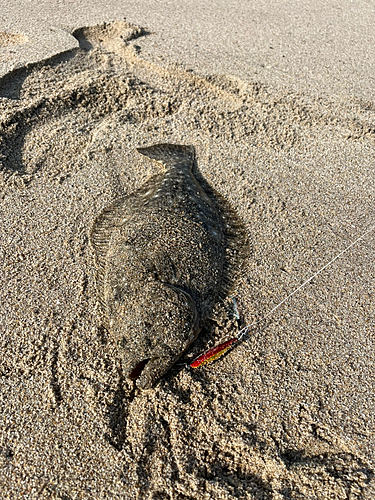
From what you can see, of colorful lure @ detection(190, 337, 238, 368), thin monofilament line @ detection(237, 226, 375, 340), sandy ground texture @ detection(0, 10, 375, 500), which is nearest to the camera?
sandy ground texture @ detection(0, 10, 375, 500)

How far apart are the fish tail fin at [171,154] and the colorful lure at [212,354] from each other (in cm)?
187

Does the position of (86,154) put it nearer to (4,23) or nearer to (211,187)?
(211,187)

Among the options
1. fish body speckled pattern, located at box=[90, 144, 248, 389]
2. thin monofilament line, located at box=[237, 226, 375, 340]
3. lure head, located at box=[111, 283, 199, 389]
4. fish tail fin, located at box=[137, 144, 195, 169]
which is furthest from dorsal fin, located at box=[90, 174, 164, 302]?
thin monofilament line, located at box=[237, 226, 375, 340]

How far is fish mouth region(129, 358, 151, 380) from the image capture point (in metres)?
2.35

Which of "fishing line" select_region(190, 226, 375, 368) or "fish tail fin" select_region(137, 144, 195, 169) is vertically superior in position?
"fish tail fin" select_region(137, 144, 195, 169)

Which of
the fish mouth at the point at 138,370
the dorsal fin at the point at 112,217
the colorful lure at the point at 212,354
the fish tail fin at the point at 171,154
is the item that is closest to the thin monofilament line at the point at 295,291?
the colorful lure at the point at 212,354

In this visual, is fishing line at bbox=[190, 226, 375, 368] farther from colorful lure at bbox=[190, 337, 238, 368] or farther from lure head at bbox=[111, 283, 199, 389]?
lure head at bbox=[111, 283, 199, 389]

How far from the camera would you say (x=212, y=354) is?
100 inches

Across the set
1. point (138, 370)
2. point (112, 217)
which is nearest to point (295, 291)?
point (138, 370)

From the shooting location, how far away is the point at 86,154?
3.91m

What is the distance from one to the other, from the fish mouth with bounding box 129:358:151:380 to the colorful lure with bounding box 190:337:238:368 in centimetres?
32

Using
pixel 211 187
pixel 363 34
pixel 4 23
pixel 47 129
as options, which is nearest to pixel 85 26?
pixel 4 23

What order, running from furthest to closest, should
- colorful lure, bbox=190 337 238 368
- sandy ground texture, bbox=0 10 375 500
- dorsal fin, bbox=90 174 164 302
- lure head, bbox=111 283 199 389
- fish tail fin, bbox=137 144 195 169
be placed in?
1. fish tail fin, bbox=137 144 195 169
2. dorsal fin, bbox=90 174 164 302
3. colorful lure, bbox=190 337 238 368
4. lure head, bbox=111 283 199 389
5. sandy ground texture, bbox=0 10 375 500

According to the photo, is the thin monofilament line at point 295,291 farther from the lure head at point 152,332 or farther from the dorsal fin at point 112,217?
the dorsal fin at point 112,217
